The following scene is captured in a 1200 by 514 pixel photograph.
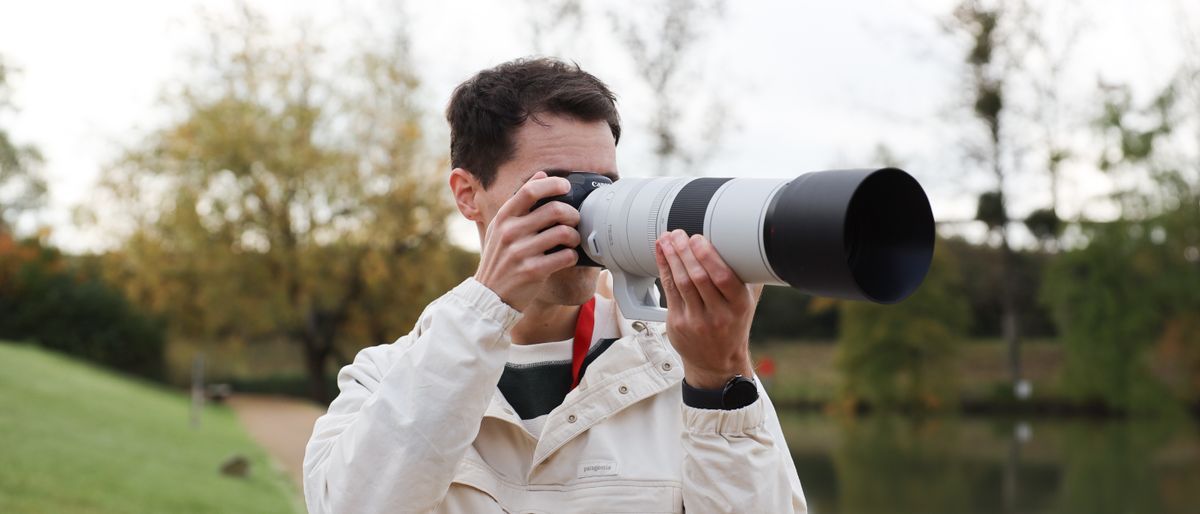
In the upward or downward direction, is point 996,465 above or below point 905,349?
below

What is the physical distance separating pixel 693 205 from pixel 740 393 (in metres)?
0.28

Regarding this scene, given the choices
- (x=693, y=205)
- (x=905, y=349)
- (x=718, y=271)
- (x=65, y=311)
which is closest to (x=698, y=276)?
(x=718, y=271)

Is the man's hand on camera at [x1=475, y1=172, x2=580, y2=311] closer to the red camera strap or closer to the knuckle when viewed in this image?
the knuckle

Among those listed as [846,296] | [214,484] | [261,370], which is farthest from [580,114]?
[261,370]

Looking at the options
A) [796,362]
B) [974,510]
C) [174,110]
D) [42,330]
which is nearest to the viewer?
[974,510]

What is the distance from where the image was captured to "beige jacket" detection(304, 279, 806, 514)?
1.46m

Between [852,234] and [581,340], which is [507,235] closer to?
[581,340]

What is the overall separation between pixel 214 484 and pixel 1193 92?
18.2 meters

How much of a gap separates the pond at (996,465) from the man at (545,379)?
9.48m

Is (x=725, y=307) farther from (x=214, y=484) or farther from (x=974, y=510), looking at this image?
(x=974, y=510)

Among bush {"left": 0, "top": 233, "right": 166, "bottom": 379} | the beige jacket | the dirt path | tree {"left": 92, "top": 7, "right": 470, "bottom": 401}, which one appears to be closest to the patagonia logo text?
the beige jacket

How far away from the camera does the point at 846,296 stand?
133cm

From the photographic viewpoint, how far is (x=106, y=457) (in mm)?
9078

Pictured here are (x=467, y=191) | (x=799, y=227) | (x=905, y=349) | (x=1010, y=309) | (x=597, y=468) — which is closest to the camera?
(x=799, y=227)
